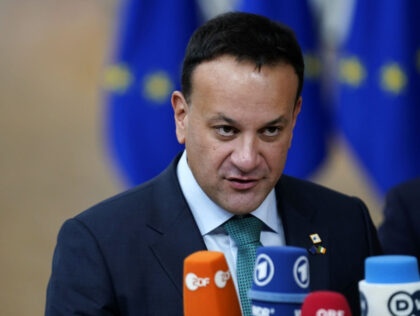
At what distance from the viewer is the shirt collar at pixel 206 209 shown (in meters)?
2.09

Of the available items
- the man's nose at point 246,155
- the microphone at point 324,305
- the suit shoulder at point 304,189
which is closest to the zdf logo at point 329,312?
the microphone at point 324,305

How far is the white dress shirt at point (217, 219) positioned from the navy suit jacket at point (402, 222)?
0.82 meters

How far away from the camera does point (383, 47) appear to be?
3689 mm

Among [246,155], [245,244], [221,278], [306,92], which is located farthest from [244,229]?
[306,92]

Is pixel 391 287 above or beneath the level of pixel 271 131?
beneath

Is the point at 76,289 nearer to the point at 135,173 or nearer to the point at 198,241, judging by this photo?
the point at 198,241

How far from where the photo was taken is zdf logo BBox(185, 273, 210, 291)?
4.07ft

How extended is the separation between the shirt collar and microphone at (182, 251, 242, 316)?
826 mm

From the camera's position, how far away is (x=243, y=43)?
6.38 ft

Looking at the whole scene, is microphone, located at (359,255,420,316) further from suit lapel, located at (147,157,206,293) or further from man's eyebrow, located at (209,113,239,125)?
suit lapel, located at (147,157,206,293)

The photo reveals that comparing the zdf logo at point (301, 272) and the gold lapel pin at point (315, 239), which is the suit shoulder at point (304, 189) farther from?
the zdf logo at point (301, 272)

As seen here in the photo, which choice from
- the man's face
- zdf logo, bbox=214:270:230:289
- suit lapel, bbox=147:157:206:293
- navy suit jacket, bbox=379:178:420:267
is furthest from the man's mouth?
navy suit jacket, bbox=379:178:420:267

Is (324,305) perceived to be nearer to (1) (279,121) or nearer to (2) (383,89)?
(1) (279,121)

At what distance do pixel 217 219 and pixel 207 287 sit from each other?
2.80ft
